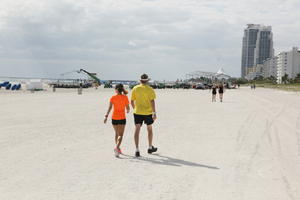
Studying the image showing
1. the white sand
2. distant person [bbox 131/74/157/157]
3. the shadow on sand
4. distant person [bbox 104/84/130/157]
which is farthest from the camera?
distant person [bbox 104/84/130/157]

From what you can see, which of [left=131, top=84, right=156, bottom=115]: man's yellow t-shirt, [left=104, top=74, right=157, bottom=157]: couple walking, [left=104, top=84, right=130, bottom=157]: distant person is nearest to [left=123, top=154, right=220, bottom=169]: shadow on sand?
[left=104, top=74, right=157, bottom=157]: couple walking

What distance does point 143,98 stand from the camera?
7.69 metres

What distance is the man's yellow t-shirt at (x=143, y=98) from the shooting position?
7695mm

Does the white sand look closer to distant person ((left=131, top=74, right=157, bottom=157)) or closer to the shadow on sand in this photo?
the shadow on sand

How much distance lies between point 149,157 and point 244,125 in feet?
22.0

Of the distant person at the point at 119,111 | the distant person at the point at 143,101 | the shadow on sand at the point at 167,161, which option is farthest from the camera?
the distant person at the point at 119,111

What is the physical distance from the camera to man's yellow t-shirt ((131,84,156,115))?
7695mm

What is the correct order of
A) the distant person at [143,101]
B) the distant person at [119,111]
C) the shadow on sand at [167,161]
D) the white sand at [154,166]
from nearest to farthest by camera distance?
the white sand at [154,166] < the shadow on sand at [167,161] < the distant person at [143,101] < the distant person at [119,111]

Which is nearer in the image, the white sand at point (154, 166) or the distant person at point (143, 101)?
the white sand at point (154, 166)

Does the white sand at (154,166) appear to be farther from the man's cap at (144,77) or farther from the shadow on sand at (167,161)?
the man's cap at (144,77)

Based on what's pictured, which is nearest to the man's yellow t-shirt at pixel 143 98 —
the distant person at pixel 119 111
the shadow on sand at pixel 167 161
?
the distant person at pixel 119 111

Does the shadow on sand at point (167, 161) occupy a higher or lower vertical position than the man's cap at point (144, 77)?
lower

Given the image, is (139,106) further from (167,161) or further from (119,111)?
(167,161)

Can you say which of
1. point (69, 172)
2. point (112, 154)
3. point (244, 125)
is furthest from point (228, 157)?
point (244, 125)
